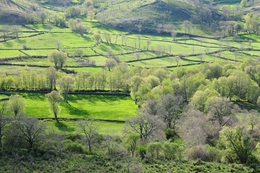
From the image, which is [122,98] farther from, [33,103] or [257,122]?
[257,122]

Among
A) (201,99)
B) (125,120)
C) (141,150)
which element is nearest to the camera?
(141,150)

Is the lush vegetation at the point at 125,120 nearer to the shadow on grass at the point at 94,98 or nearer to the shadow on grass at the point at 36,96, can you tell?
the shadow on grass at the point at 36,96

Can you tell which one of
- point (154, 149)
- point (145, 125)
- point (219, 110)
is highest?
point (219, 110)

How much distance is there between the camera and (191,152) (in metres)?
66.4

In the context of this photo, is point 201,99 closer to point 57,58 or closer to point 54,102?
point 54,102

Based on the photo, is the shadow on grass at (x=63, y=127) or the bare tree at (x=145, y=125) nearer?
the bare tree at (x=145, y=125)

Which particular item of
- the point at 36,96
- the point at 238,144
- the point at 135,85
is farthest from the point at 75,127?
the point at 238,144

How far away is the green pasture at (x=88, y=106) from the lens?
345ft

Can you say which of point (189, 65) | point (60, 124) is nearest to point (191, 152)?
point (60, 124)

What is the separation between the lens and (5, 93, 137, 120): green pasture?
105188 millimetres

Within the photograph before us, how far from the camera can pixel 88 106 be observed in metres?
115

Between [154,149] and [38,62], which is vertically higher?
[38,62]

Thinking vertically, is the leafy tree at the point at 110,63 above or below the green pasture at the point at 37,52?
below

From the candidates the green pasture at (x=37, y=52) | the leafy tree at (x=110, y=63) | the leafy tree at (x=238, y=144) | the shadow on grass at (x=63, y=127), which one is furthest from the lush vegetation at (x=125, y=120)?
the green pasture at (x=37, y=52)
